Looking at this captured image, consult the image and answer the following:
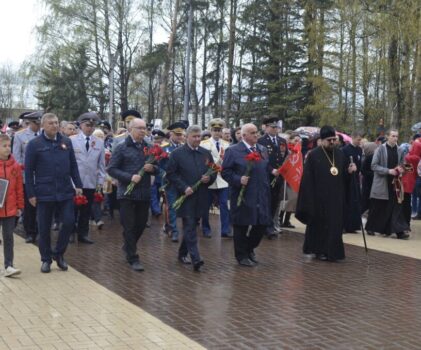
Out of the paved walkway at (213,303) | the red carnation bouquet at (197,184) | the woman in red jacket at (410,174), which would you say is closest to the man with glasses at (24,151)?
the paved walkway at (213,303)

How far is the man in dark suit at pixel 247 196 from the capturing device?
10.1 meters

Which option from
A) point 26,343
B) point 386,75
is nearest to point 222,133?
point 26,343

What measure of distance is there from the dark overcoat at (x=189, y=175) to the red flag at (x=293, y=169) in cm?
324

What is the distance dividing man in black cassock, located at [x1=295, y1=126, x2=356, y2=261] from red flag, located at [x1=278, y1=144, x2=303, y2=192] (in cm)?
190

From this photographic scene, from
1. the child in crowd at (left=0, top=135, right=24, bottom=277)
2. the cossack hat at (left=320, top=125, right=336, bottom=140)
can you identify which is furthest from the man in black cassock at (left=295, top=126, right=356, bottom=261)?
the child in crowd at (left=0, top=135, right=24, bottom=277)

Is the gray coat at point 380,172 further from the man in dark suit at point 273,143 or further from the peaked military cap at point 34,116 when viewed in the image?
the peaked military cap at point 34,116

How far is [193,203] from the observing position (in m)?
9.98

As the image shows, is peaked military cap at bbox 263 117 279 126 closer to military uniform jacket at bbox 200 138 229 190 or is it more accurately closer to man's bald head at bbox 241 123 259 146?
military uniform jacket at bbox 200 138 229 190

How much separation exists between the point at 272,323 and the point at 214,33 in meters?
44.4

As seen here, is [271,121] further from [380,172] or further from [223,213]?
[380,172]

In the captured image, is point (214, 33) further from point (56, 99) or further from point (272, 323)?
point (272, 323)

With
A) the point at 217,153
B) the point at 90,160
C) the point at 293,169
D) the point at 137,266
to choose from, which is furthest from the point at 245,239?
the point at 217,153

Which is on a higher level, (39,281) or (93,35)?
(93,35)

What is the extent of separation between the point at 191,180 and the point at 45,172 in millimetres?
1919
